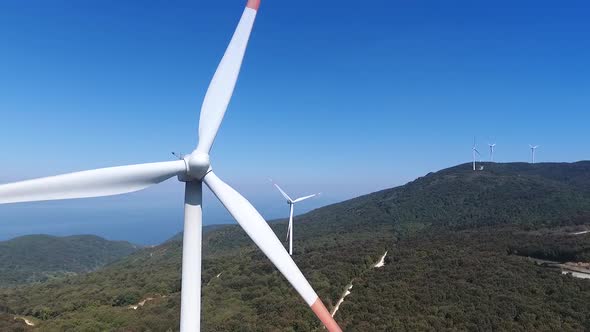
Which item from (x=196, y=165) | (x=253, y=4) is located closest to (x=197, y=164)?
(x=196, y=165)

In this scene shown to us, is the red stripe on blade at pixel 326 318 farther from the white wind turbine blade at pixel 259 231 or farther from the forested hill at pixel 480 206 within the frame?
the forested hill at pixel 480 206

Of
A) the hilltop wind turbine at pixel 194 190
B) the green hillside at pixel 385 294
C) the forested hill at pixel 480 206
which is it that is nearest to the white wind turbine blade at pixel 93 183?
the hilltop wind turbine at pixel 194 190

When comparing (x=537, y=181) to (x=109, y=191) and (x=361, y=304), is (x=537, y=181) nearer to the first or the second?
(x=361, y=304)

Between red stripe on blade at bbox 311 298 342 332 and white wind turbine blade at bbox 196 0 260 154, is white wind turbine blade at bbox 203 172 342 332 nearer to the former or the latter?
red stripe on blade at bbox 311 298 342 332

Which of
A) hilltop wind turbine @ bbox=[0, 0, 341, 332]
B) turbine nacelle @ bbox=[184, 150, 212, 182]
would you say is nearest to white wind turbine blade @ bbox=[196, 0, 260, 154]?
hilltop wind turbine @ bbox=[0, 0, 341, 332]

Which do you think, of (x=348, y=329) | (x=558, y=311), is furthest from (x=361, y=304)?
(x=558, y=311)

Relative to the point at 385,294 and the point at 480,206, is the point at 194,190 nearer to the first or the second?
the point at 385,294
